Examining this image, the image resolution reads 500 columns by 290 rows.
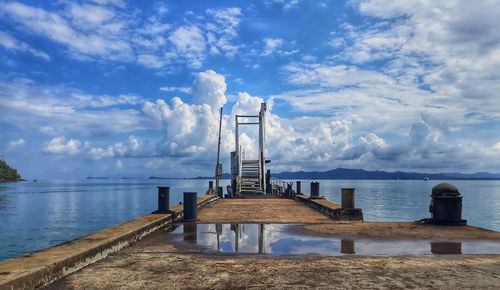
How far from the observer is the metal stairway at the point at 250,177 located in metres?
36.3

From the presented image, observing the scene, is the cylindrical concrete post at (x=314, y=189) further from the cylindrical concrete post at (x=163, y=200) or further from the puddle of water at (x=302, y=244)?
the puddle of water at (x=302, y=244)

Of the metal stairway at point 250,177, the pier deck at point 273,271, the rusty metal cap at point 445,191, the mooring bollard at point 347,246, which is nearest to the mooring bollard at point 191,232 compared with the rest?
the pier deck at point 273,271

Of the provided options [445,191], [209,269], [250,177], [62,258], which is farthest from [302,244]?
[250,177]

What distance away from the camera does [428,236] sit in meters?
11.4

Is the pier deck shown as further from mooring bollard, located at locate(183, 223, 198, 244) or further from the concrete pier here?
mooring bollard, located at locate(183, 223, 198, 244)

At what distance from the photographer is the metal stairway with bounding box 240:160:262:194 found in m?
36.3

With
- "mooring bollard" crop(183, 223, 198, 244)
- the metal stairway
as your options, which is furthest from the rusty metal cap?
the metal stairway

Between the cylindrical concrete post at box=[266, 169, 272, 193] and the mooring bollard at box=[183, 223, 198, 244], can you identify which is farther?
the cylindrical concrete post at box=[266, 169, 272, 193]

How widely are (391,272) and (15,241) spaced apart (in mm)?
33544

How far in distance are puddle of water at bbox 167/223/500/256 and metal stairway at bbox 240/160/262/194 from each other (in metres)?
23.7

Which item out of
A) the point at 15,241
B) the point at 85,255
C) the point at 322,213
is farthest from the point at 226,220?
the point at 15,241

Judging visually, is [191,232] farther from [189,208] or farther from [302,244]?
[302,244]

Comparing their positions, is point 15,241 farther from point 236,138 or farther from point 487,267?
point 487,267

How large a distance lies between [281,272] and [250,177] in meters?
32.1
